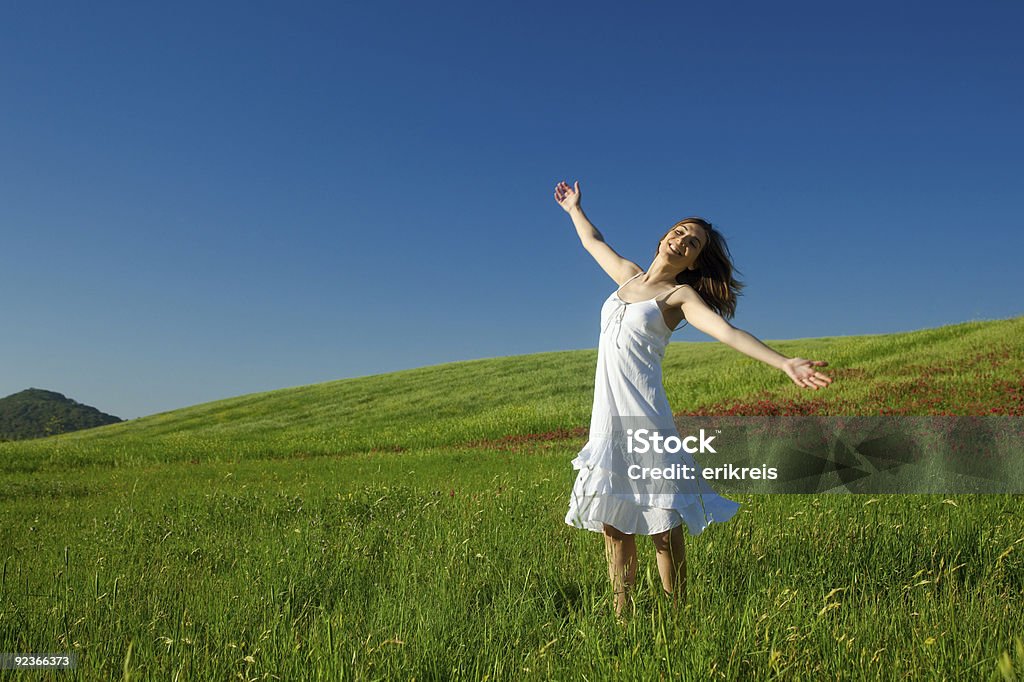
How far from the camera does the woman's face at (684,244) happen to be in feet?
15.7

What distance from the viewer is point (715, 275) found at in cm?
502

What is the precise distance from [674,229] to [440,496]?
A: 565 centimetres

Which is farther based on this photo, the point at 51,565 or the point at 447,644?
the point at 51,565

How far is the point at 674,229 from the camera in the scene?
4.93 metres

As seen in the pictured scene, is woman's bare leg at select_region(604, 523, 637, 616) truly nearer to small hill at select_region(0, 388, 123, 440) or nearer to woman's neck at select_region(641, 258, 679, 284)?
woman's neck at select_region(641, 258, 679, 284)

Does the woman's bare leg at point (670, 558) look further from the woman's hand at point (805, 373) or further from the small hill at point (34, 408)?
the small hill at point (34, 408)

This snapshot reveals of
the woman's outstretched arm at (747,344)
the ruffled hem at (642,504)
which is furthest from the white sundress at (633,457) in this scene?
the woman's outstretched arm at (747,344)

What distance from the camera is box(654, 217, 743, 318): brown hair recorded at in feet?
16.3

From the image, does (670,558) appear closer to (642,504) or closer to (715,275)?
(642,504)

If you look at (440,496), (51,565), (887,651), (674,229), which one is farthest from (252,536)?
(887,651)

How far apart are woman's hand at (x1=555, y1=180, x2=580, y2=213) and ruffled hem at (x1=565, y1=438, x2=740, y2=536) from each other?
103 inches

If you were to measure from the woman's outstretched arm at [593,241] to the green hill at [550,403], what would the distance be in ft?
45.3

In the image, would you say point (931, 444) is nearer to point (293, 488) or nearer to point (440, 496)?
point (440, 496)

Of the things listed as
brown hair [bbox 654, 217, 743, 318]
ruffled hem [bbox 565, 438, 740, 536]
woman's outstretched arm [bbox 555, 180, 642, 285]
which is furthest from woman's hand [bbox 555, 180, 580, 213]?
ruffled hem [bbox 565, 438, 740, 536]
